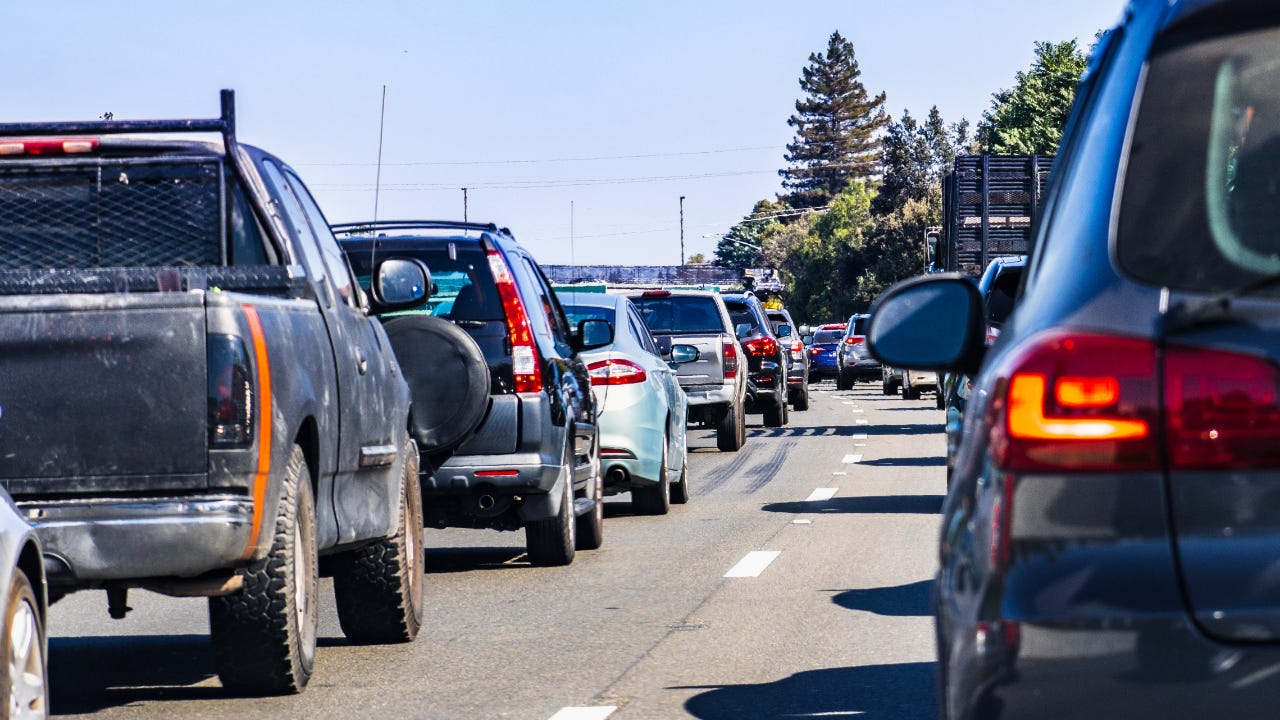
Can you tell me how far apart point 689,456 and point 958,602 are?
21.1m

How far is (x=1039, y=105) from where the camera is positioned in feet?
314

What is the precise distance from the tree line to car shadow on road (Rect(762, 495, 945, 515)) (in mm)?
75784

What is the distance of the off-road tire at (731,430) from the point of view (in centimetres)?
2470

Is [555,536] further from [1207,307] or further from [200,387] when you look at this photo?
[1207,307]

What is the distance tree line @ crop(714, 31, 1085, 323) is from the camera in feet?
330

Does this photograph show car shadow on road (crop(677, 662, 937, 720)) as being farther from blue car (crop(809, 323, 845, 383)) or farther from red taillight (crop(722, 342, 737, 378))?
blue car (crop(809, 323, 845, 383))

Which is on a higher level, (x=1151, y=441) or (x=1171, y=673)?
(x=1151, y=441)

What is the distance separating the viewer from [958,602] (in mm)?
3225

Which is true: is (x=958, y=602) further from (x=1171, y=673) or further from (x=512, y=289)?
(x=512, y=289)

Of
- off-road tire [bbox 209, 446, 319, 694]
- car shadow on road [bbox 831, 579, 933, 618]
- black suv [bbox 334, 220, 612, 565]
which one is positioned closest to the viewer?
off-road tire [bbox 209, 446, 319, 694]

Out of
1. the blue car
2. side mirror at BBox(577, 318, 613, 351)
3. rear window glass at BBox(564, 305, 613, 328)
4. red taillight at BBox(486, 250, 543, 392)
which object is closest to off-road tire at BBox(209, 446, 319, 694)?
red taillight at BBox(486, 250, 543, 392)

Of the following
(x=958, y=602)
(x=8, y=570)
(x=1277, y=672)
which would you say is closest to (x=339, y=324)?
(x=8, y=570)

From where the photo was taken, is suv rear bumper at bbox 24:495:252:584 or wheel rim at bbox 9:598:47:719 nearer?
wheel rim at bbox 9:598:47:719

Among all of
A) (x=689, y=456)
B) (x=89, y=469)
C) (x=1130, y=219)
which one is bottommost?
(x=689, y=456)
